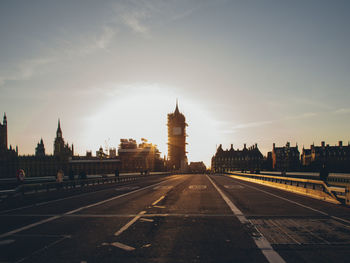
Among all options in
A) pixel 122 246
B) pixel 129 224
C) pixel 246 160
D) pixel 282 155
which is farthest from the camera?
pixel 246 160

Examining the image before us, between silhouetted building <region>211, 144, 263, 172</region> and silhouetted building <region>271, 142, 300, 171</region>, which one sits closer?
silhouetted building <region>271, 142, 300, 171</region>

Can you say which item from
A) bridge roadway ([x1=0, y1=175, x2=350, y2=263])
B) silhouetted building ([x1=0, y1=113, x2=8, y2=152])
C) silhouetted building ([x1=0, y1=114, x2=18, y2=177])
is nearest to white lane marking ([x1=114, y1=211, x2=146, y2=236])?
bridge roadway ([x1=0, y1=175, x2=350, y2=263])

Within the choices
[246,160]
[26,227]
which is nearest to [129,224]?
[26,227]

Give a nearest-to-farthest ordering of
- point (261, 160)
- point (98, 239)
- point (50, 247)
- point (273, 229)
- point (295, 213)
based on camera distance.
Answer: point (50, 247) → point (98, 239) → point (273, 229) → point (295, 213) → point (261, 160)

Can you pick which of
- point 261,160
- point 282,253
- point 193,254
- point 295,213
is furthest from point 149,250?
point 261,160

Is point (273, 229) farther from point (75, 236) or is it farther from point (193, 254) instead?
point (75, 236)

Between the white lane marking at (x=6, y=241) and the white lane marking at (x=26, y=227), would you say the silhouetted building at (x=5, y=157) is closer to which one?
the white lane marking at (x=26, y=227)

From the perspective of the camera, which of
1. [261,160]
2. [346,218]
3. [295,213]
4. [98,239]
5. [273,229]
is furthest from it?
[261,160]

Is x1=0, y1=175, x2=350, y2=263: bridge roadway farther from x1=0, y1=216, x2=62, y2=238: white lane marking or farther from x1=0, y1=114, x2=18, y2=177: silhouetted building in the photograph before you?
x1=0, y1=114, x2=18, y2=177: silhouetted building

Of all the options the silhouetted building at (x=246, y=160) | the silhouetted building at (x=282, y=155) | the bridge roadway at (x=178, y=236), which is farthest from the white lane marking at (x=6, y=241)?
the silhouetted building at (x=246, y=160)

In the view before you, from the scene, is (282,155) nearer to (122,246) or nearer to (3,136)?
(3,136)

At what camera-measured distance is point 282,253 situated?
5.81m

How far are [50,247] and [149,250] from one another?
2251 mm

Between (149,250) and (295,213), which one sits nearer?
(149,250)
